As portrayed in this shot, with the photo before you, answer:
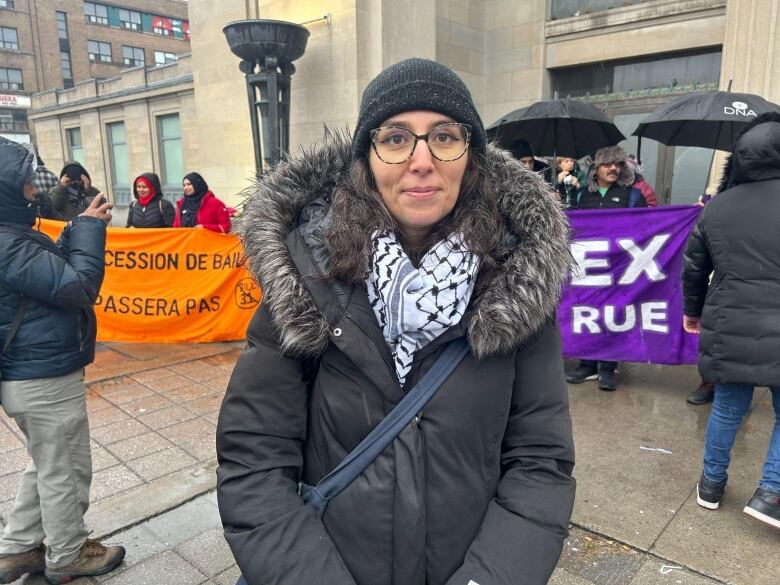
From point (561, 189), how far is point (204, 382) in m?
4.51

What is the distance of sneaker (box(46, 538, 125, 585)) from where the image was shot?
2.75 meters

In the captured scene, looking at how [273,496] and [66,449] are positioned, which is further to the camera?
[66,449]

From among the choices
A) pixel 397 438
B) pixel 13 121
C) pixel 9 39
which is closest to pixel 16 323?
pixel 397 438

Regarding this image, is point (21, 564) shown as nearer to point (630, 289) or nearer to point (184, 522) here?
point (184, 522)

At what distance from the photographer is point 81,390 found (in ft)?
9.23

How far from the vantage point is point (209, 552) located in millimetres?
3006

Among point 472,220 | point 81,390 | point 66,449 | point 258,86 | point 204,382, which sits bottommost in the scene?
point 204,382

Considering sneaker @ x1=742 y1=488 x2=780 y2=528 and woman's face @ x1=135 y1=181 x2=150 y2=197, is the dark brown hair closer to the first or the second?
sneaker @ x1=742 y1=488 x2=780 y2=528

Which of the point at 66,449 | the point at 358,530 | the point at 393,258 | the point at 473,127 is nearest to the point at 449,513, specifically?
the point at 358,530

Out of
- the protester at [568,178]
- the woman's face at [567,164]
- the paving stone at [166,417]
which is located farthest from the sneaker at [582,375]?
the paving stone at [166,417]

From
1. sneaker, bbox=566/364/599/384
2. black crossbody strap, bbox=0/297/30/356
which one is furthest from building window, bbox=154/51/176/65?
black crossbody strap, bbox=0/297/30/356

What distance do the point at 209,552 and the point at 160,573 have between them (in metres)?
0.24

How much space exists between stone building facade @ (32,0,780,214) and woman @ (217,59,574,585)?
6895 mm

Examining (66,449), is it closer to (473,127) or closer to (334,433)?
(334,433)
